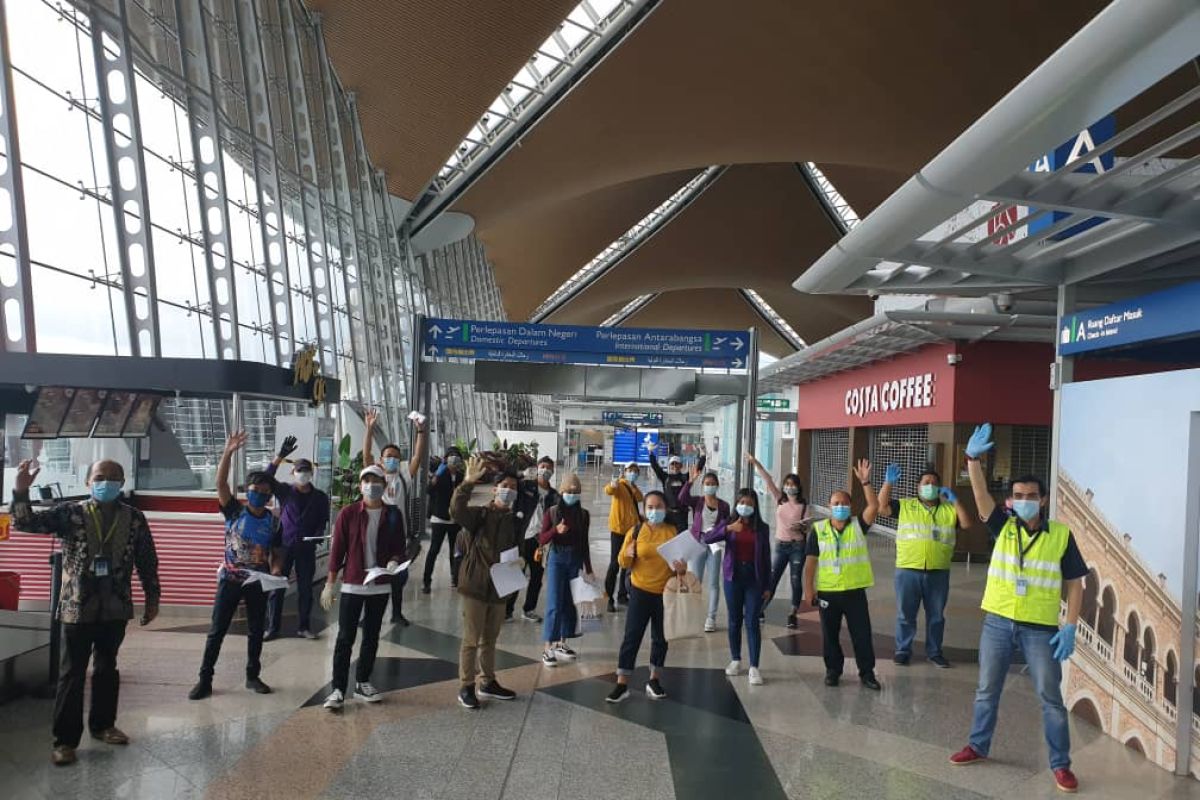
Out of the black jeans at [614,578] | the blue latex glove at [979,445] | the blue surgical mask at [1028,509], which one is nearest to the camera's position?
the blue surgical mask at [1028,509]

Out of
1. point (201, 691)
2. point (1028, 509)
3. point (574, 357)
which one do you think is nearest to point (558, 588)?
point (201, 691)

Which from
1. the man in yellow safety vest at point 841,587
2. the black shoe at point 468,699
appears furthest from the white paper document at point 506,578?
the man in yellow safety vest at point 841,587

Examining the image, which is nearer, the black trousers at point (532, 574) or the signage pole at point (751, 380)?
the black trousers at point (532, 574)

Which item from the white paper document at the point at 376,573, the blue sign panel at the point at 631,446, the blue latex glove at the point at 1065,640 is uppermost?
the white paper document at the point at 376,573

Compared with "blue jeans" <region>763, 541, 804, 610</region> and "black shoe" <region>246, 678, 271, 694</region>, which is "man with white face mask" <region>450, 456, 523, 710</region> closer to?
"black shoe" <region>246, 678, 271, 694</region>

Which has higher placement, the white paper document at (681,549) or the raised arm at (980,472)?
the raised arm at (980,472)

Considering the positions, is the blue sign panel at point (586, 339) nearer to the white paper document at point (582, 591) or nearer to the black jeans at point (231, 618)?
the white paper document at point (582, 591)

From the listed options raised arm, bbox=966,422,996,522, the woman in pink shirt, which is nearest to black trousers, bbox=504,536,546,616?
the woman in pink shirt

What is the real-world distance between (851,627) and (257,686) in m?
4.27

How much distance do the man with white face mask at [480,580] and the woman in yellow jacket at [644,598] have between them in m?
0.78

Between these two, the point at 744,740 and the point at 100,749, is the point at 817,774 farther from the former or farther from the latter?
the point at 100,749

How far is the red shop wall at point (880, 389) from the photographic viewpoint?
1499 centimetres

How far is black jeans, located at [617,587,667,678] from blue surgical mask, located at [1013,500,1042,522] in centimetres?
237

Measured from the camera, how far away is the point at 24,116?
28.6 feet
